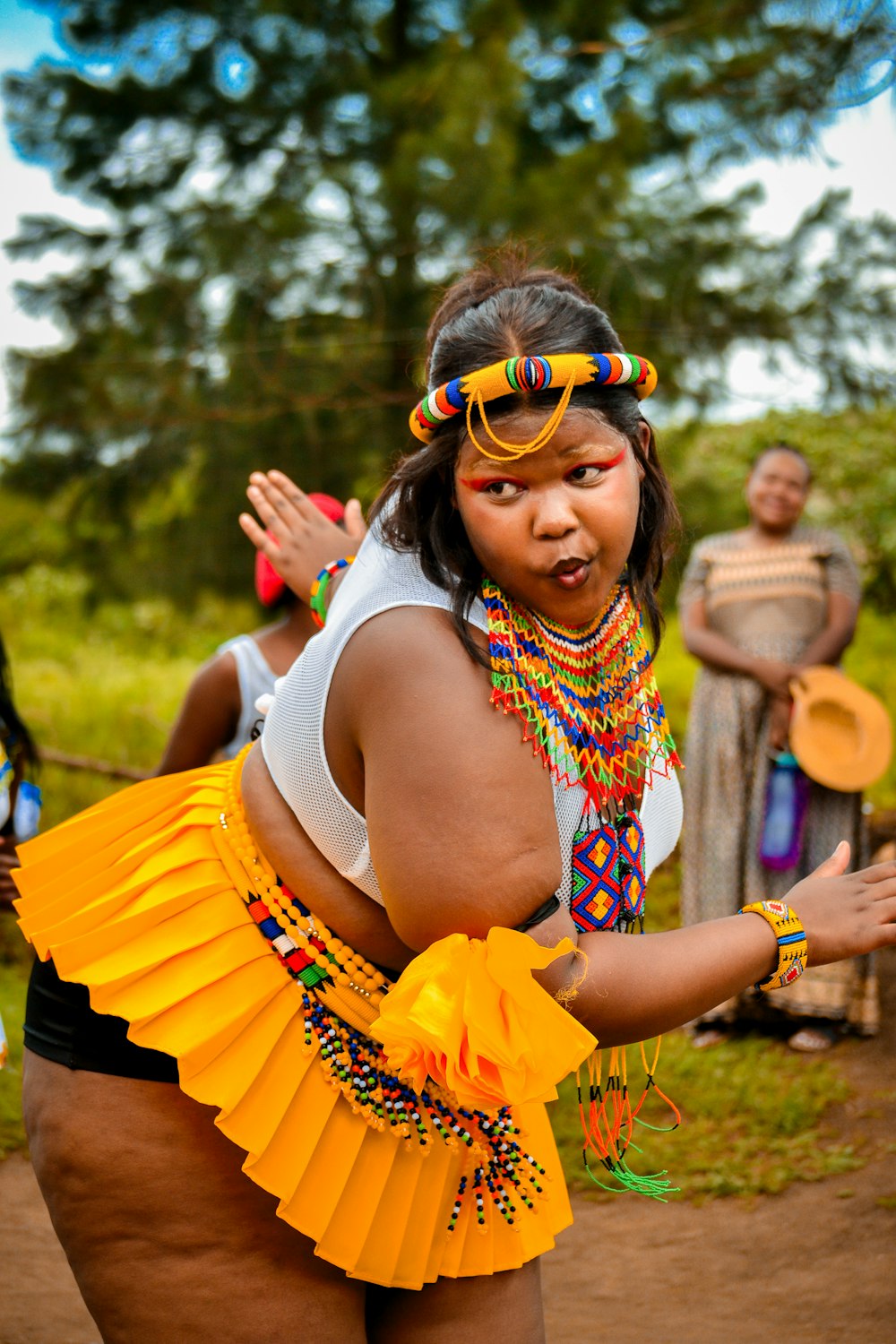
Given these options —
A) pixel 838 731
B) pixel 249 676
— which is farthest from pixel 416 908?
pixel 838 731

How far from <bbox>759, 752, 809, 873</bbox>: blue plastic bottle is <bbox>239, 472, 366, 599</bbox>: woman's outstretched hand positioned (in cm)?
336

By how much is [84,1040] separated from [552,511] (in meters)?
1.03

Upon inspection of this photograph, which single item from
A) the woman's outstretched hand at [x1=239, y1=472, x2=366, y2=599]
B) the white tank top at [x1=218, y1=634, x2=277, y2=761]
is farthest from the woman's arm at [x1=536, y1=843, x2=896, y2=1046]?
the white tank top at [x1=218, y1=634, x2=277, y2=761]

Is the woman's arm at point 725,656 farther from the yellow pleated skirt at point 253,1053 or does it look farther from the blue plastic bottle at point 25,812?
the yellow pleated skirt at point 253,1053

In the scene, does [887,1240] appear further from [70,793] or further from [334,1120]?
[70,793]

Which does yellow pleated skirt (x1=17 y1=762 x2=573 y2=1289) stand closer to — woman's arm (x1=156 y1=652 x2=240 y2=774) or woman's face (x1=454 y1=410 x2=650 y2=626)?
woman's face (x1=454 y1=410 x2=650 y2=626)

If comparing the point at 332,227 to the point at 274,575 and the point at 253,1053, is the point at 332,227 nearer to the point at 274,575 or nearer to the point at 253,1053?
the point at 274,575

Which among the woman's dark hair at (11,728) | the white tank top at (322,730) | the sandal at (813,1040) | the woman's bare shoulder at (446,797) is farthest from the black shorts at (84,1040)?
the sandal at (813,1040)

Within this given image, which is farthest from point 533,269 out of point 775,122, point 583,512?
point 775,122

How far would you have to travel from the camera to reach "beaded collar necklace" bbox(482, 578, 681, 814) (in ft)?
5.43

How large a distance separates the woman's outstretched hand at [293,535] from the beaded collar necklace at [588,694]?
69cm

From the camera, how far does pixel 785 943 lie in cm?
171

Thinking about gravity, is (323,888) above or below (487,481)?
below

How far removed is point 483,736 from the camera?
156cm
